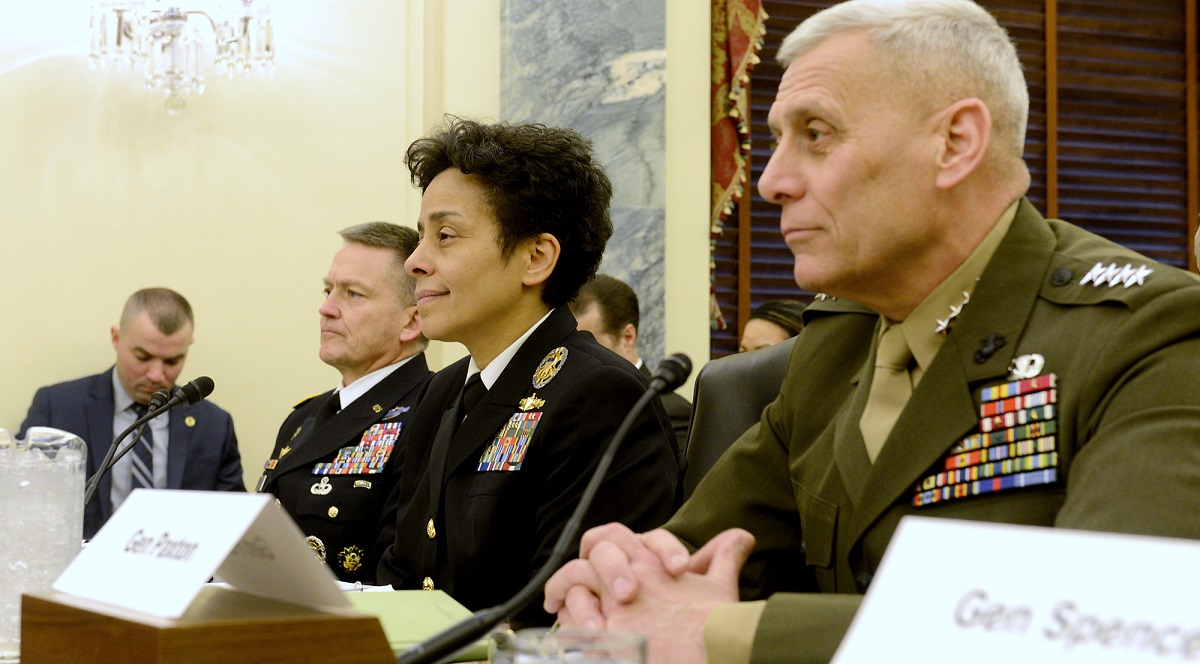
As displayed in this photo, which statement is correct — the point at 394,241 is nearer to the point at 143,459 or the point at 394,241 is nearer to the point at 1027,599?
the point at 143,459

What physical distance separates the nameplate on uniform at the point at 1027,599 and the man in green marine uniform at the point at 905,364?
0.43m

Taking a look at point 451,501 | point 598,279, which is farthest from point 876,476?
point 598,279

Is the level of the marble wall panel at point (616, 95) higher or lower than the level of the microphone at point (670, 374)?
higher

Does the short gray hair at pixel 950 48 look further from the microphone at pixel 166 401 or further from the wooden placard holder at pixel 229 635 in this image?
the microphone at pixel 166 401

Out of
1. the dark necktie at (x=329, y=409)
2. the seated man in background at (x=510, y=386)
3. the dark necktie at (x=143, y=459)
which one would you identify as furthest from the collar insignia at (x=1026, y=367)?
the dark necktie at (x=143, y=459)

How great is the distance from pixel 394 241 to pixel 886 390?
2.21 m

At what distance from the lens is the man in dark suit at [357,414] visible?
287 centimetres

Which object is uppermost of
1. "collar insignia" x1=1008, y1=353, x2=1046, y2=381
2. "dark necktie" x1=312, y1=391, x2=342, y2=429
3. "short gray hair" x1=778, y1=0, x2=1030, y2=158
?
"short gray hair" x1=778, y1=0, x2=1030, y2=158

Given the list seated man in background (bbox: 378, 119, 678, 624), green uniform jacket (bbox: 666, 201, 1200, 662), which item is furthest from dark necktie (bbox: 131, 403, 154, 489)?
green uniform jacket (bbox: 666, 201, 1200, 662)

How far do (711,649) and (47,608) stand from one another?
588 mm

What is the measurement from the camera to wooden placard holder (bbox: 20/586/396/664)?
982 millimetres

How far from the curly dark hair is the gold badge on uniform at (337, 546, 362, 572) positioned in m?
0.75

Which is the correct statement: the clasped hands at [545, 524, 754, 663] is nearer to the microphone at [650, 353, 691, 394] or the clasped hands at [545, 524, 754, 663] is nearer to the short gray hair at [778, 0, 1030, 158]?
the microphone at [650, 353, 691, 394]

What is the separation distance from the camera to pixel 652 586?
4.24 ft
